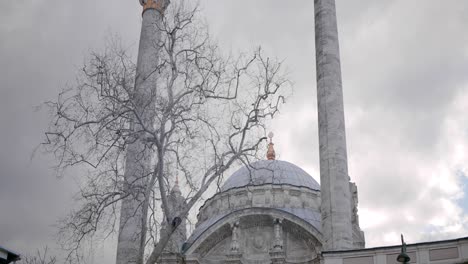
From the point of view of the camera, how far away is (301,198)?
42.9 m

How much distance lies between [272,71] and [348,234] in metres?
7.55

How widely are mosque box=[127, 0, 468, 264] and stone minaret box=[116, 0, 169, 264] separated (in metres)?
0.12

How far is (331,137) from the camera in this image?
25125mm

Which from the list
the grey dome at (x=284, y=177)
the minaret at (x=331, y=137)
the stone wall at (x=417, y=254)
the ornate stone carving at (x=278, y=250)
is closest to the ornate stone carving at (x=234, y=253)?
the ornate stone carving at (x=278, y=250)

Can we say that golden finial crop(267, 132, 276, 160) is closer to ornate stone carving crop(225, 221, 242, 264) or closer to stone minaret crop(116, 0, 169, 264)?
ornate stone carving crop(225, 221, 242, 264)

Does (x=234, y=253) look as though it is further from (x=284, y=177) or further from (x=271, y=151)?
(x=271, y=151)

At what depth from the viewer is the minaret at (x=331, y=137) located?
76.4 ft

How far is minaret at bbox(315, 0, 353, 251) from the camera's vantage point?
23281 millimetres

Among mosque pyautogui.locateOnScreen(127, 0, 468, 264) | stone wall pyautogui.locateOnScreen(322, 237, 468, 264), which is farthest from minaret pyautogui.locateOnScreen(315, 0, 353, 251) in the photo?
stone wall pyautogui.locateOnScreen(322, 237, 468, 264)

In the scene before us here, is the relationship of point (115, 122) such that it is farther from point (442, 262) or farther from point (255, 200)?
point (255, 200)

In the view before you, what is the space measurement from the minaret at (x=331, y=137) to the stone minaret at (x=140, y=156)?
7.51m

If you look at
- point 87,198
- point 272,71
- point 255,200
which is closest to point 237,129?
point 272,71

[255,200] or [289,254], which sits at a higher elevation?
[255,200]

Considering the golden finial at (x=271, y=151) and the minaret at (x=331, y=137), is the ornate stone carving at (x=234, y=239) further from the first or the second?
the minaret at (x=331, y=137)
